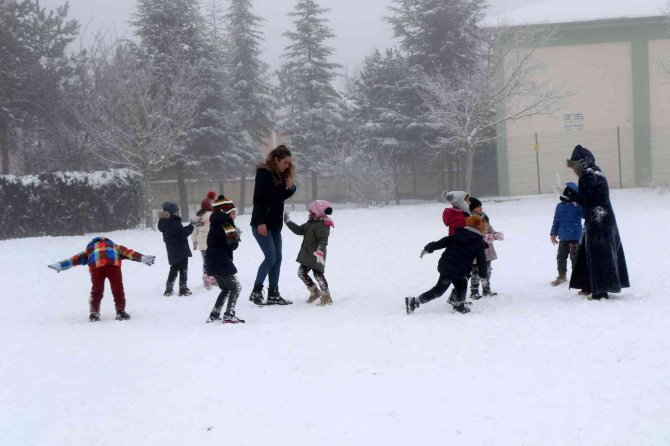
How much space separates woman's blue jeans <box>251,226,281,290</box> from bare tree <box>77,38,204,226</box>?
15466mm

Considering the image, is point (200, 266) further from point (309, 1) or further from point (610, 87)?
point (309, 1)

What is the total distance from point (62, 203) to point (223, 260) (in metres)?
14.3

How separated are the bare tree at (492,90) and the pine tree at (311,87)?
882 centimetres

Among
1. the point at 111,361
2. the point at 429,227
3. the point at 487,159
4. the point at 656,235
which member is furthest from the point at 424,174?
the point at 111,361

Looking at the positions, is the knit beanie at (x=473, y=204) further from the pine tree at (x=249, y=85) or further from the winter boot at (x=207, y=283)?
the pine tree at (x=249, y=85)

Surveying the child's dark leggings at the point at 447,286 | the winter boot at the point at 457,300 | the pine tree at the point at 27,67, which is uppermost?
the pine tree at the point at 27,67

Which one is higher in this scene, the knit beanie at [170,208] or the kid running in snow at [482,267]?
the knit beanie at [170,208]

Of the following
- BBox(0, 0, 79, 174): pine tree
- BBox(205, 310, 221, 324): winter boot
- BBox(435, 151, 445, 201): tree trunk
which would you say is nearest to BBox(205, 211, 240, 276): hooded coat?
BBox(205, 310, 221, 324): winter boot

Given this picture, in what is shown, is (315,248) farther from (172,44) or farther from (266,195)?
(172,44)

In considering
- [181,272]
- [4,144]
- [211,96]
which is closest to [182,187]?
[211,96]

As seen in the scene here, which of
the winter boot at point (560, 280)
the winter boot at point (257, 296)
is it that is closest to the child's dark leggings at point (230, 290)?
the winter boot at point (257, 296)

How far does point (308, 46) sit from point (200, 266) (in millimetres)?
26180

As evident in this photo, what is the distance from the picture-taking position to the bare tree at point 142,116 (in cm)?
2462

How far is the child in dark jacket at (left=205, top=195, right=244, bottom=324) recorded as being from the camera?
27.6 ft
